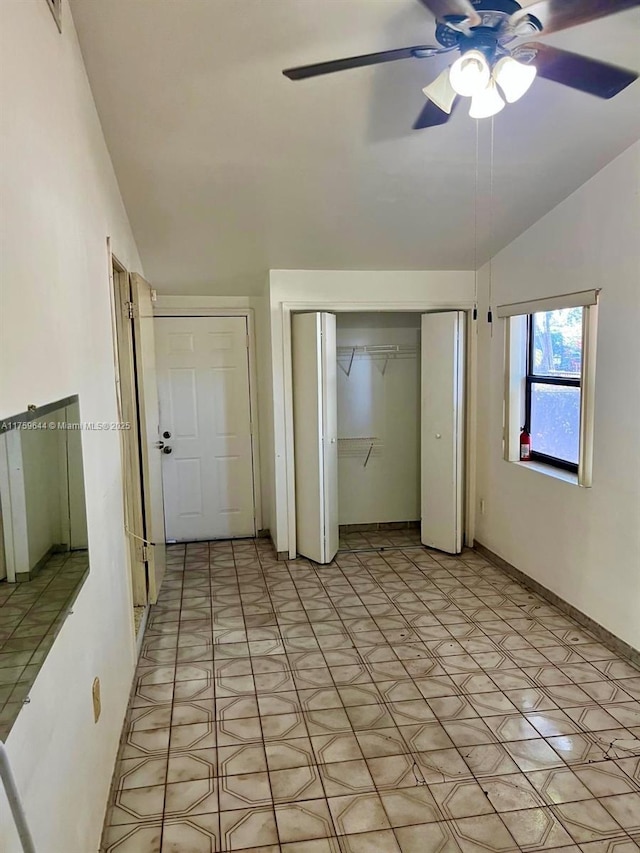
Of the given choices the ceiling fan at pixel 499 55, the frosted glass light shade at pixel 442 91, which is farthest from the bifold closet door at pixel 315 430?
the ceiling fan at pixel 499 55

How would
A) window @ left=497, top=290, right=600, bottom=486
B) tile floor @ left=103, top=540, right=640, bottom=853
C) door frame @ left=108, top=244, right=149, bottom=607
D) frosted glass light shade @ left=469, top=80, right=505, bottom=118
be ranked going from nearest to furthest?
frosted glass light shade @ left=469, top=80, right=505, bottom=118, tile floor @ left=103, top=540, right=640, bottom=853, window @ left=497, top=290, right=600, bottom=486, door frame @ left=108, top=244, right=149, bottom=607

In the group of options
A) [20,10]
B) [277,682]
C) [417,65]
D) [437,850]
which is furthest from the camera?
[277,682]

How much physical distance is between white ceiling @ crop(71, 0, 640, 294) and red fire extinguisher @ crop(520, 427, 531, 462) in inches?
51.8

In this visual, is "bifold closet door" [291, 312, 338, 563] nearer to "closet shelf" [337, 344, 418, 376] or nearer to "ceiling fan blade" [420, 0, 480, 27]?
"closet shelf" [337, 344, 418, 376]

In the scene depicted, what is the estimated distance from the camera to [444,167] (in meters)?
3.04

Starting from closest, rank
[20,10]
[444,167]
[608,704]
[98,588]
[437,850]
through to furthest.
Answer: [20,10]
[437,850]
[98,588]
[608,704]
[444,167]

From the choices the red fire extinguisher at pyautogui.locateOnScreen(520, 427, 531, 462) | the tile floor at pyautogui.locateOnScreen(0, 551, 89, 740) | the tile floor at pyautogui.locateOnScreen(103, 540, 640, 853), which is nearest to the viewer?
the tile floor at pyautogui.locateOnScreen(0, 551, 89, 740)

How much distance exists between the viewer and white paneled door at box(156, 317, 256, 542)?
4828mm

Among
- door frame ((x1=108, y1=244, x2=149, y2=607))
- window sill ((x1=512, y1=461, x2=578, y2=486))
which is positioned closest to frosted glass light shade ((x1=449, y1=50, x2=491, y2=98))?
door frame ((x1=108, y1=244, x2=149, y2=607))

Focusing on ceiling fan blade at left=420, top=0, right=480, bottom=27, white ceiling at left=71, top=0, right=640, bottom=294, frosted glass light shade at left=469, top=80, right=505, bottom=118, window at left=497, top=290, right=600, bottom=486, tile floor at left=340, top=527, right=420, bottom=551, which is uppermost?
white ceiling at left=71, top=0, right=640, bottom=294

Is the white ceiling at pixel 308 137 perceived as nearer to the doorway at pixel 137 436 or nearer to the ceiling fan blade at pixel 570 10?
the doorway at pixel 137 436

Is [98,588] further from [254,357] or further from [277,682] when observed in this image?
[254,357]

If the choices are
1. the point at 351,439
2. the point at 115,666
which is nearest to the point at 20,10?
the point at 115,666

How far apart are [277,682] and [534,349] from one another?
8.58 feet
